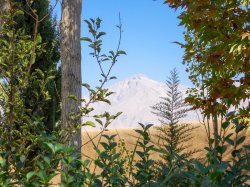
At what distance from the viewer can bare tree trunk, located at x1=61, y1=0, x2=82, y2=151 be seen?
7301mm

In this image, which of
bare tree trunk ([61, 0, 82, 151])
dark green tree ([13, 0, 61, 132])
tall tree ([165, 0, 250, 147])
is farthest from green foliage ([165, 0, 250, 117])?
dark green tree ([13, 0, 61, 132])

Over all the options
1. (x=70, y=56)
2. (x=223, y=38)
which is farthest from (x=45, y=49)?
(x=223, y=38)

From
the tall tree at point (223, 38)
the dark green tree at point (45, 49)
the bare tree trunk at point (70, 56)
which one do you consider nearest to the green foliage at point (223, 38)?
the tall tree at point (223, 38)

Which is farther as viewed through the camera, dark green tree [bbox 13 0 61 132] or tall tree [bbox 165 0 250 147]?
dark green tree [bbox 13 0 61 132]

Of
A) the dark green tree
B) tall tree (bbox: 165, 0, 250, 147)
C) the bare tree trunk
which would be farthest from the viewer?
the dark green tree

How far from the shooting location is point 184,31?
523 inches

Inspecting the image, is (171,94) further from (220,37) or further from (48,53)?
(220,37)

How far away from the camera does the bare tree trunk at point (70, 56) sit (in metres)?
7.30

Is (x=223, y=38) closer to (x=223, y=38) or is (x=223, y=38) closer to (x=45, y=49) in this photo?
(x=223, y=38)

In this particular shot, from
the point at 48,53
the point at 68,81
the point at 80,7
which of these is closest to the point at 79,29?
the point at 80,7

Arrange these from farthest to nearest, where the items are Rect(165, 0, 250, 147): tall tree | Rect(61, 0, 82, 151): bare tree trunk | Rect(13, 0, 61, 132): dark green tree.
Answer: Rect(13, 0, 61, 132): dark green tree, Rect(61, 0, 82, 151): bare tree trunk, Rect(165, 0, 250, 147): tall tree

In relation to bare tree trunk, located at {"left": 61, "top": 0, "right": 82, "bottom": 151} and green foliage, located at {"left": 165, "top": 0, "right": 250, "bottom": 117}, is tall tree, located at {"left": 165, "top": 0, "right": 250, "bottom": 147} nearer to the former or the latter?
green foliage, located at {"left": 165, "top": 0, "right": 250, "bottom": 117}

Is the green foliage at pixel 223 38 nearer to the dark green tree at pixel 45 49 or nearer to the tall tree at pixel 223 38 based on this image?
the tall tree at pixel 223 38

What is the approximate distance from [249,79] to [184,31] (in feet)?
24.4
